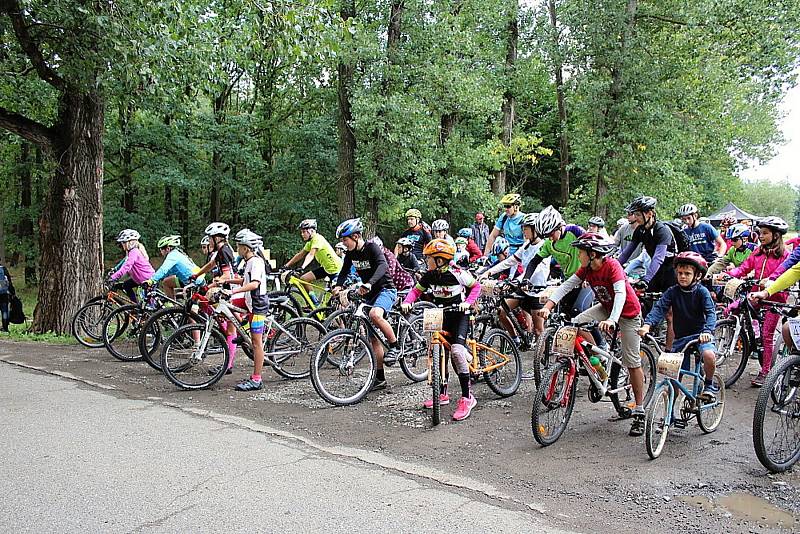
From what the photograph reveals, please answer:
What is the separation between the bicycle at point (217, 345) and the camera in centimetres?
786

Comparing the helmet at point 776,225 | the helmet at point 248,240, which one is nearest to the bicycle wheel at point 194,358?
the helmet at point 248,240

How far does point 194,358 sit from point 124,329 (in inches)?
118

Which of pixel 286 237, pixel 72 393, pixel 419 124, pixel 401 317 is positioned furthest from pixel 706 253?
pixel 286 237

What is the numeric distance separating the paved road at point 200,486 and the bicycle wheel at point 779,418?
6.57 feet

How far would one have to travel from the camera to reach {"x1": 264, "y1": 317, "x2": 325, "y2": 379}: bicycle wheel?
8.45 metres

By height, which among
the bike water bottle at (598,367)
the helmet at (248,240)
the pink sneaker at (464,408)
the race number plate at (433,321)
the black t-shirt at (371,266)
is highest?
the helmet at (248,240)

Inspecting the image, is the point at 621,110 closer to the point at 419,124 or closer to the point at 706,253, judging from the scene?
the point at 419,124

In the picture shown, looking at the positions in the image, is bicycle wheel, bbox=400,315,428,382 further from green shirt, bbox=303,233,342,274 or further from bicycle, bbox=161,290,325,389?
green shirt, bbox=303,233,342,274

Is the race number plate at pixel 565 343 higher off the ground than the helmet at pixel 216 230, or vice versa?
the helmet at pixel 216 230

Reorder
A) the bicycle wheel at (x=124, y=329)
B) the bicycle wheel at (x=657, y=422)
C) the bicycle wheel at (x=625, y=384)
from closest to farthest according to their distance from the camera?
the bicycle wheel at (x=657, y=422)
the bicycle wheel at (x=625, y=384)
the bicycle wheel at (x=124, y=329)

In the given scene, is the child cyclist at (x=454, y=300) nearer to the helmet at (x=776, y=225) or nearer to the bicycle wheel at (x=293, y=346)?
the bicycle wheel at (x=293, y=346)

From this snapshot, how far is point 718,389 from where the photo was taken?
5977 mm

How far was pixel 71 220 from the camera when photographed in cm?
1172

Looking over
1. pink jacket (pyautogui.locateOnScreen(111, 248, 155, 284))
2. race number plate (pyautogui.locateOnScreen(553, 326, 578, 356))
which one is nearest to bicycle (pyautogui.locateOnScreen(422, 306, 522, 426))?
race number plate (pyautogui.locateOnScreen(553, 326, 578, 356))
